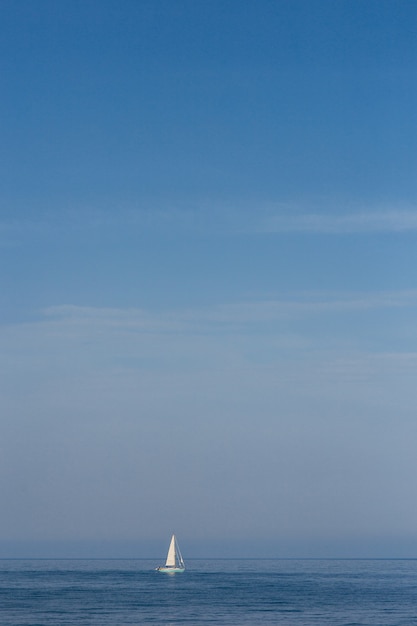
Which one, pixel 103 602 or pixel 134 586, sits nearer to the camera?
pixel 103 602

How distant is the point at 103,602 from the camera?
407ft

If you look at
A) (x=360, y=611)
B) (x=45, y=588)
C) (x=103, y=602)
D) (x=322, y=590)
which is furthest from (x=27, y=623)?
(x=322, y=590)

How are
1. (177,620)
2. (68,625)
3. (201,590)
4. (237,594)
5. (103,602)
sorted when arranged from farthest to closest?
(201,590)
(237,594)
(103,602)
(177,620)
(68,625)

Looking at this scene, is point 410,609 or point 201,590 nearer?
point 410,609

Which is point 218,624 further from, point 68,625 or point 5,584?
point 5,584

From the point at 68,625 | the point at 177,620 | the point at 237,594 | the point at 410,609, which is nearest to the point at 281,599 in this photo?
the point at 237,594

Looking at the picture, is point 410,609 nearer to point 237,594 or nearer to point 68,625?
point 237,594

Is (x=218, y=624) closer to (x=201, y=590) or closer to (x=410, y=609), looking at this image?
(x=410, y=609)

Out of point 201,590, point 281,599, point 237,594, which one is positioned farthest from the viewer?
point 201,590

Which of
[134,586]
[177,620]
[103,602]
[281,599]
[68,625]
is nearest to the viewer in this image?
[68,625]

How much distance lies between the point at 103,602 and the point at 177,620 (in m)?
24.1

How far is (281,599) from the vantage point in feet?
434

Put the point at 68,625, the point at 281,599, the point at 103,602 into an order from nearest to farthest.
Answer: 1. the point at 68,625
2. the point at 103,602
3. the point at 281,599

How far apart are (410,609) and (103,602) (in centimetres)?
4056
